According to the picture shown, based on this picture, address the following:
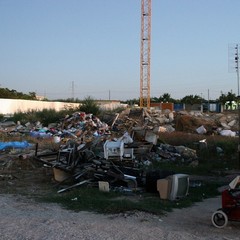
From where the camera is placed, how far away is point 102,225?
669 cm

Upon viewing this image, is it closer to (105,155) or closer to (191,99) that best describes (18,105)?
(105,155)

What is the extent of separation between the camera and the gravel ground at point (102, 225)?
610 cm

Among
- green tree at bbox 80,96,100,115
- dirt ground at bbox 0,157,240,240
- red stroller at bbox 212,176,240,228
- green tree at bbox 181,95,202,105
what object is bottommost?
dirt ground at bbox 0,157,240,240

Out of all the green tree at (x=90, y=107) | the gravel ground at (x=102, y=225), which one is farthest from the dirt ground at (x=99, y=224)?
the green tree at (x=90, y=107)

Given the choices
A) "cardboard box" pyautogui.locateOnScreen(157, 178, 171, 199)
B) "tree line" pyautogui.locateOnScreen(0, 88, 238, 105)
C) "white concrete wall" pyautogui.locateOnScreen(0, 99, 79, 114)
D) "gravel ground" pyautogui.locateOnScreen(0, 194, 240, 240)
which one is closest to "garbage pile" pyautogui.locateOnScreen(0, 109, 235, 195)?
"cardboard box" pyautogui.locateOnScreen(157, 178, 171, 199)

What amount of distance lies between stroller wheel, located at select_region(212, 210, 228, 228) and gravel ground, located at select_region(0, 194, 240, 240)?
0.10 metres

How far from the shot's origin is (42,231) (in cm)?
626

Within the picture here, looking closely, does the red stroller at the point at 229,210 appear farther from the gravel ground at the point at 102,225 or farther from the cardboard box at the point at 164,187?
the cardboard box at the point at 164,187

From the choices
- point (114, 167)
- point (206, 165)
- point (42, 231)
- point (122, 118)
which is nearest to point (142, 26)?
point (122, 118)

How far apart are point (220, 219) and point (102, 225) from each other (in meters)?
1.87

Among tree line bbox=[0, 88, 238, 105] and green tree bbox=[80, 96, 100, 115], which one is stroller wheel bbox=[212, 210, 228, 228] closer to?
green tree bbox=[80, 96, 100, 115]

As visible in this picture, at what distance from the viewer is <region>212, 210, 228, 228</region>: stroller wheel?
6.67 meters

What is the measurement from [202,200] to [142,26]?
226 ft

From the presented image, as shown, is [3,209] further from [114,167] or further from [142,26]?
[142,26]
